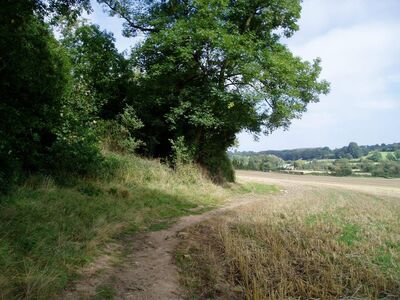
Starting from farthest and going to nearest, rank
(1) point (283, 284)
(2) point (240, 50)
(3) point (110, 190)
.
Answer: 1. (2) point (240, 50)
2. (3) point (110, 190)
3. (1) point (283, 284)

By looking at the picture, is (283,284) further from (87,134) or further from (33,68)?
(87,134)

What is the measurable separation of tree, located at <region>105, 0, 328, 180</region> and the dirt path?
10.5 m

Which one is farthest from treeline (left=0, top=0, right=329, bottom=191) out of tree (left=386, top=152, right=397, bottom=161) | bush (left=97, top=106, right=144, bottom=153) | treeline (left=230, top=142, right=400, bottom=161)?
treeline (left=230, top=142, right=400, bottom=161)

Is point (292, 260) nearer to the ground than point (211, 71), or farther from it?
nearer to the ground

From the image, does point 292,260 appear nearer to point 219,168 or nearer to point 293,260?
point 293,260

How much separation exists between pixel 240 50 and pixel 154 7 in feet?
22.6

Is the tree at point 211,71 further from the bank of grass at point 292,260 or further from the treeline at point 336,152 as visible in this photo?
the treeline at point 336,152

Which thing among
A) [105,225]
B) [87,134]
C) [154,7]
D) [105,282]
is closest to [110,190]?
[87,134]

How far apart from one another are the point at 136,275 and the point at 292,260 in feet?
8.40

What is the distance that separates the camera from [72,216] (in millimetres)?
7285

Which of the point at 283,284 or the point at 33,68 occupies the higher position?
the point at 33,68

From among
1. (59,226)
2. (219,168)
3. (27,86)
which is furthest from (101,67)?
(59,226)

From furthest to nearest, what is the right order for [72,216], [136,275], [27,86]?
[27,86] → [72,216] → [136,275]

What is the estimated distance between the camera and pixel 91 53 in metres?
18.9
